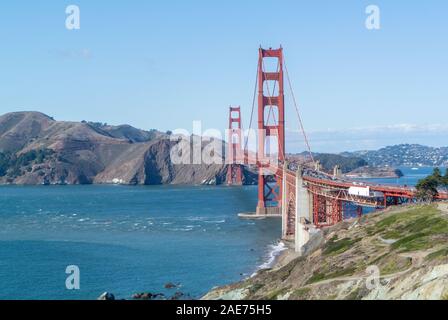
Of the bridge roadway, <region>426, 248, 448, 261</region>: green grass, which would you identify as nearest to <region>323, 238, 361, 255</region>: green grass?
the bridge roadway

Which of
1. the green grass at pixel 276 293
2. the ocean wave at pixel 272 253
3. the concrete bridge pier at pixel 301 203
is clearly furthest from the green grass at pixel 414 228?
the concrete bridge pier at pixel 301 203

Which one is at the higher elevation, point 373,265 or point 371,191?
point 371,191

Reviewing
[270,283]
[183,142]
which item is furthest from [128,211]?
[183,142]

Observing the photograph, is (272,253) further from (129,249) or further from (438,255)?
(438,255)

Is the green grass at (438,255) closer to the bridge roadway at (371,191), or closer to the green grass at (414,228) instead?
the green grass at (414,228)

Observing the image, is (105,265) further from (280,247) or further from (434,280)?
(434,280)

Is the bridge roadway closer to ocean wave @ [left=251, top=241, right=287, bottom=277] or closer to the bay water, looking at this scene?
ocean wave @ [left=251, top=241, right=287, bottom=277]

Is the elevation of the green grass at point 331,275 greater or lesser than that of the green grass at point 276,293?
greater

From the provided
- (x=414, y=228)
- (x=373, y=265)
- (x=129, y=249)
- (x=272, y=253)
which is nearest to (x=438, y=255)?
(x=373, y=265)
